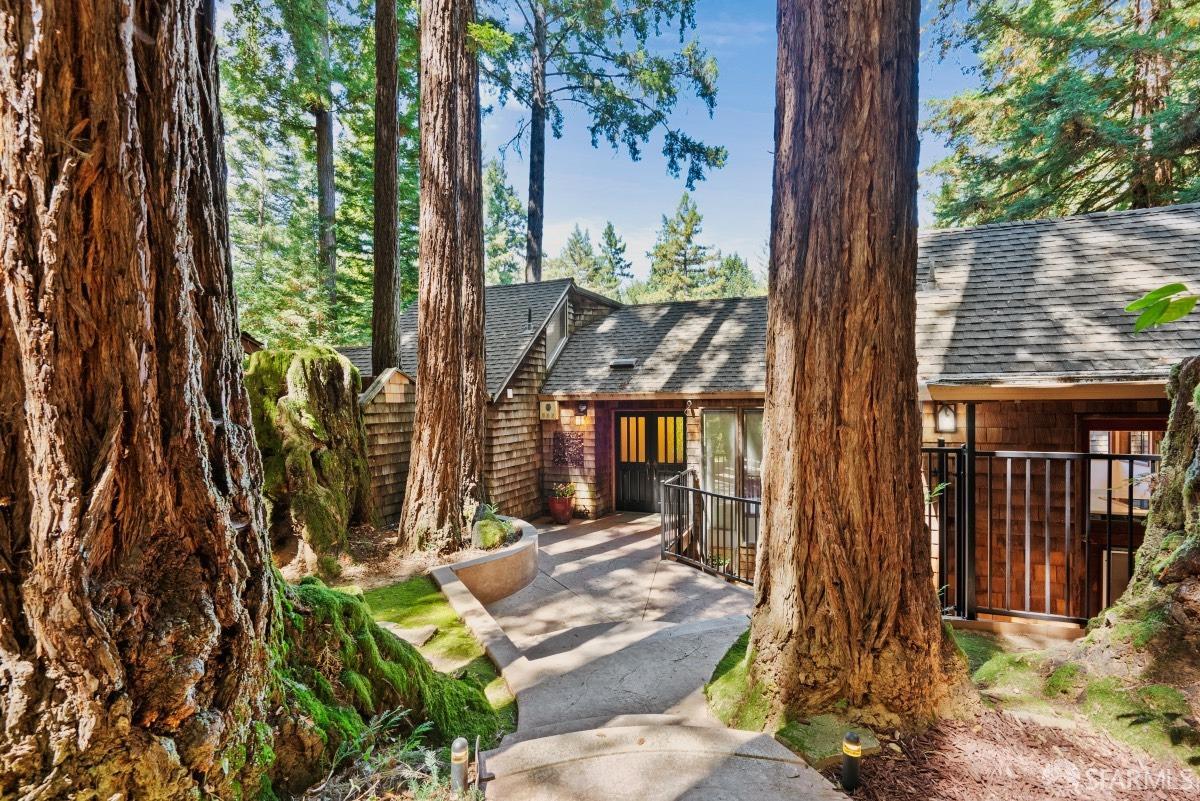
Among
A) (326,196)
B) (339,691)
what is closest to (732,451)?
(339,691)

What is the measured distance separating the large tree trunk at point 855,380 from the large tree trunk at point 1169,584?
890 mm

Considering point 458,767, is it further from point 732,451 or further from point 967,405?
point 732,451

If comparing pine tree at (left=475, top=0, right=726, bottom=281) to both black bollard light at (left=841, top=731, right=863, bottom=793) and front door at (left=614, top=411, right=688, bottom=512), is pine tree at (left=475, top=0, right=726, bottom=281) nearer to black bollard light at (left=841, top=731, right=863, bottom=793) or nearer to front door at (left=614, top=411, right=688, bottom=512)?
front door at (left=614, top=411, right=688, bottom=512)

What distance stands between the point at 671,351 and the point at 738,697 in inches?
349

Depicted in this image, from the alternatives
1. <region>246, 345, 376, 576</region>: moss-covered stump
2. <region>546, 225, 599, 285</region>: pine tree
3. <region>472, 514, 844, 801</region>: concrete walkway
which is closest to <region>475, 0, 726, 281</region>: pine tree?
<region>246, 345, 376, 576</region>: moss-covered stump

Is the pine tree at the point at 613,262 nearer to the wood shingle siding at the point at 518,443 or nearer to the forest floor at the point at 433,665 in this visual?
the wood shingle siding at the point at 518,443

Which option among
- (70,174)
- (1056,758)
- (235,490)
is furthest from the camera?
(1056,758)

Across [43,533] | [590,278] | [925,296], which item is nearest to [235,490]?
[43,533]

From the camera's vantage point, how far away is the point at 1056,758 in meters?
2.11

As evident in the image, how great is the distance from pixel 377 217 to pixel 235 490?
7545 mm

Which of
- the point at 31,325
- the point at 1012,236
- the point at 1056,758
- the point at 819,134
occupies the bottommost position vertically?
the point at 1056,758

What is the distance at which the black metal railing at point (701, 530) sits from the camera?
7.46 m

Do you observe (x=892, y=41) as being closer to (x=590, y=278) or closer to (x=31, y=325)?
(x=31, y=325)

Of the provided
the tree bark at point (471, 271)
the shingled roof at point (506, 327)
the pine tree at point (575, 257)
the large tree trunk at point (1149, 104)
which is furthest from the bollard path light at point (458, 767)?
the pine tree at point (575, 257)
